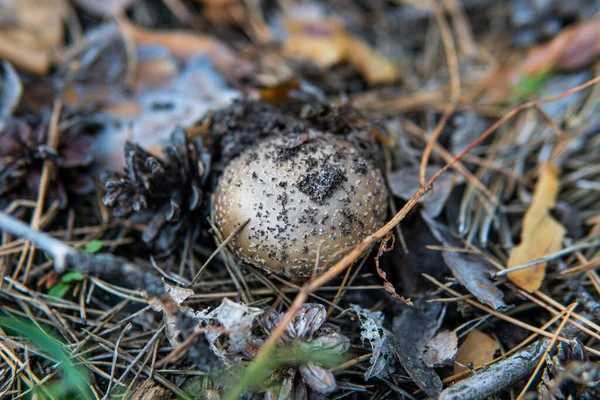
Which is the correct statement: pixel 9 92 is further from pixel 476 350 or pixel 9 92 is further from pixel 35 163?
pixel 476 350

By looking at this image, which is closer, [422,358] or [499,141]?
[422,358]

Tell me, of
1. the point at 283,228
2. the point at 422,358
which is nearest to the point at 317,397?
the point at 422,358

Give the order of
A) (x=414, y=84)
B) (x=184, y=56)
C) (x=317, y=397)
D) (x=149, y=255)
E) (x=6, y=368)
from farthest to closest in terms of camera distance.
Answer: (x=414, y=84)
(x=184, y=56)
(x=149, y=255)
(x=6, y=368)
(x=317, y=397)

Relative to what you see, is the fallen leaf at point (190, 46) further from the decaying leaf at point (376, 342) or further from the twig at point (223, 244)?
the decaying leaf at point (376, 342)

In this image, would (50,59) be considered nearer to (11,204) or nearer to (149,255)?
(11,204)

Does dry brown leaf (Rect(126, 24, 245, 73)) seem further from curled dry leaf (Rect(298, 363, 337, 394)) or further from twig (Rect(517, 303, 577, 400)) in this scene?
twig (Rect(517, 303, 577, 400))

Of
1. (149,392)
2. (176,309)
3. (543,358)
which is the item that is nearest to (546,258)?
(543,358)

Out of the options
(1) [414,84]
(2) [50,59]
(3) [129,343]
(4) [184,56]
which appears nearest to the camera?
(3) [129,343]
